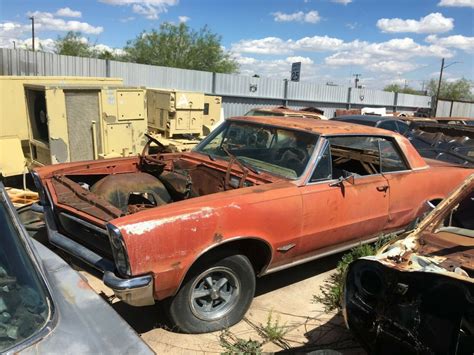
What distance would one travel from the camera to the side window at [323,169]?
375 cm

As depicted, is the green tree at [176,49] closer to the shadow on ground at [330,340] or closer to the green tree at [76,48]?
the green tree at [76,48]

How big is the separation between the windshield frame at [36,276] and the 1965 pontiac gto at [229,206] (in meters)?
0.73

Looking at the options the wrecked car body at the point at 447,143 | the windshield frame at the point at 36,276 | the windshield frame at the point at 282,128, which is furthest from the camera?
the wrecked car body at the point at 447,143

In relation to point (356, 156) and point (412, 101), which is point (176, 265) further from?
point (412, 101)

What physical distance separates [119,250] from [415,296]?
175 cm

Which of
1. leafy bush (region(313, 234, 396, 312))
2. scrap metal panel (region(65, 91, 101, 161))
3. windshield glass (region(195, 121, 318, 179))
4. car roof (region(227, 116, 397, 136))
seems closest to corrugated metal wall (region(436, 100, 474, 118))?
car roof (region(227, 116, 397, 136))

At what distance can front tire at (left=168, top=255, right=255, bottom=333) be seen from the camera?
3055 millimetres

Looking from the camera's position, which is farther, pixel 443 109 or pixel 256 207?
pixel 443 109

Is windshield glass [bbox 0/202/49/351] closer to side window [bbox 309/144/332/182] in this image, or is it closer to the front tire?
the front tire

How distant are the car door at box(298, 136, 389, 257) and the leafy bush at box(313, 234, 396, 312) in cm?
13

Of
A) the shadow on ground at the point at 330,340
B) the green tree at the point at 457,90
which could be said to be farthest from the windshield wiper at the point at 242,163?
the green tree at the point at 457,90

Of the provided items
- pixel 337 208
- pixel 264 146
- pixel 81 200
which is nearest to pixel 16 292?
pixel 81 200

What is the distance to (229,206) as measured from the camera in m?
3.10

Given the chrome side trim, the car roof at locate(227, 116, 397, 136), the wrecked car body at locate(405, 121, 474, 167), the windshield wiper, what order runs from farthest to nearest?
the wrecked car body at locate(405, 121, 474, 167) → the car roof at locate(227, 116, 397, 136) → the windshield wiper → the chrome side trim
